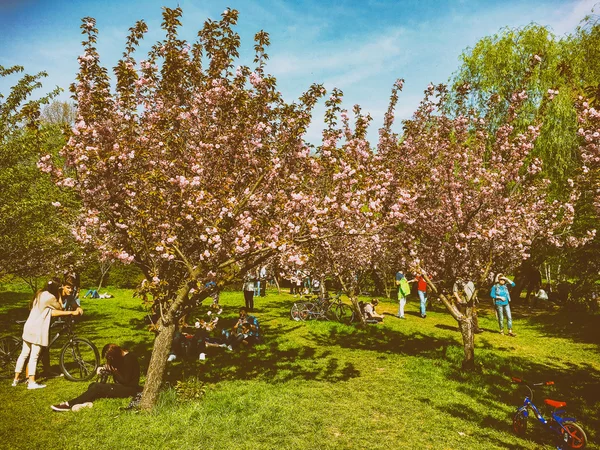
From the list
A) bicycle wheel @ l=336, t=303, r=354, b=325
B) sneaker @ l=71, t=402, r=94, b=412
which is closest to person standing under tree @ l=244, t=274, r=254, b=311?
bicycle wheel @ l=336, t=303, r=354, b=325

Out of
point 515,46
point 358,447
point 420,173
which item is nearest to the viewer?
point 358,447

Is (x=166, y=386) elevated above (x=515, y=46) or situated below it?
below

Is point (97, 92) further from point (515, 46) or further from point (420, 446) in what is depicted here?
point (515, 46)

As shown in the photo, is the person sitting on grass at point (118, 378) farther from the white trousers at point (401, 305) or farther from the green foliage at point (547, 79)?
the green foliage at point (547, 79)

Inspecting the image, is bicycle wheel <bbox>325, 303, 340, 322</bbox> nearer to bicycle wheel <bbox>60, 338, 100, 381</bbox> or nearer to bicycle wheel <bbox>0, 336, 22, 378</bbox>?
bicycle wheel <bbox>60, 338, 100, 381</bbox>

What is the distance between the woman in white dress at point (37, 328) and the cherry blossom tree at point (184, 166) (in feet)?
6.89

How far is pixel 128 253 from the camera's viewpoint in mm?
7191

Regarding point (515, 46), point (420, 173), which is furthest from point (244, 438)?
point (515, 46)

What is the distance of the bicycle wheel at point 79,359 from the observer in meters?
8.65

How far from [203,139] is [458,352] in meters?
10.0

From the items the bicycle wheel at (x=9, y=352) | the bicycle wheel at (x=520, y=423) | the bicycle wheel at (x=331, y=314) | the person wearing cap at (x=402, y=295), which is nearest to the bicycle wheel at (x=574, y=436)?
the bicycle wheel at (x=520, y=423)

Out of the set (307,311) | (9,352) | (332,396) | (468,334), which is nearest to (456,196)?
(468,334)

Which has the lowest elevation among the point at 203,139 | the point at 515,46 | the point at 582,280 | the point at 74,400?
the point at 74,400

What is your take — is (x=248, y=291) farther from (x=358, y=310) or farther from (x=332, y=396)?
(x=332, y=396)
